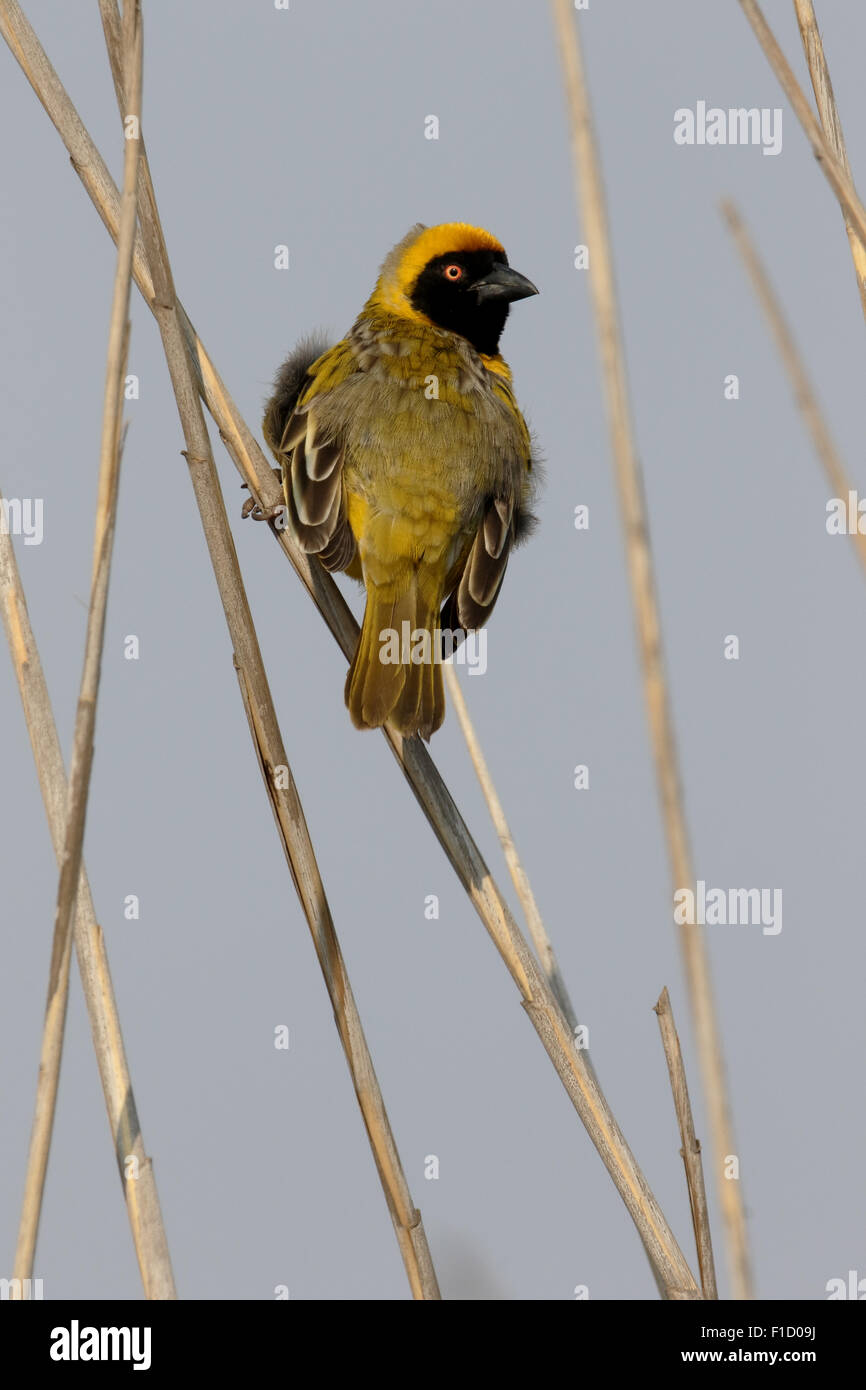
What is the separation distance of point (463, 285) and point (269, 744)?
2.64 meters

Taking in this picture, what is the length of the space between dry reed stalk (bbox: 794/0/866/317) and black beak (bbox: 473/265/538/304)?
2.09m

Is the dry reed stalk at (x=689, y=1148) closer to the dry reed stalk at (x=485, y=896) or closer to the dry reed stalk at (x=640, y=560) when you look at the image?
the dry reed stalk at (x=485, y=896)

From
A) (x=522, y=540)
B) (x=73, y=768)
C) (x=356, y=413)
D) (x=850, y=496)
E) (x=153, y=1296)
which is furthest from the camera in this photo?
(x=522, y=540)

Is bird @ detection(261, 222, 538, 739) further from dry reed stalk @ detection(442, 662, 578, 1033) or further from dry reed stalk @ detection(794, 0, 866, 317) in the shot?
dry reed stalk @ detection(794, 0, 866, 317)

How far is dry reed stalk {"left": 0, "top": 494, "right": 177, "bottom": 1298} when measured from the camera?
7.46ft

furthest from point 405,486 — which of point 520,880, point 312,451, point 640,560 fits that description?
point 640,560

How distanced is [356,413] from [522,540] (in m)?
0.75

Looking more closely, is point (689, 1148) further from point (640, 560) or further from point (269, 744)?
point (640, 560)

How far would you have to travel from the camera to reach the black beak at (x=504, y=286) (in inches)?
183

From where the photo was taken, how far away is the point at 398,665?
330 centimetres

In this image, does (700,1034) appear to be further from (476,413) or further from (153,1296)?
(476,413)
